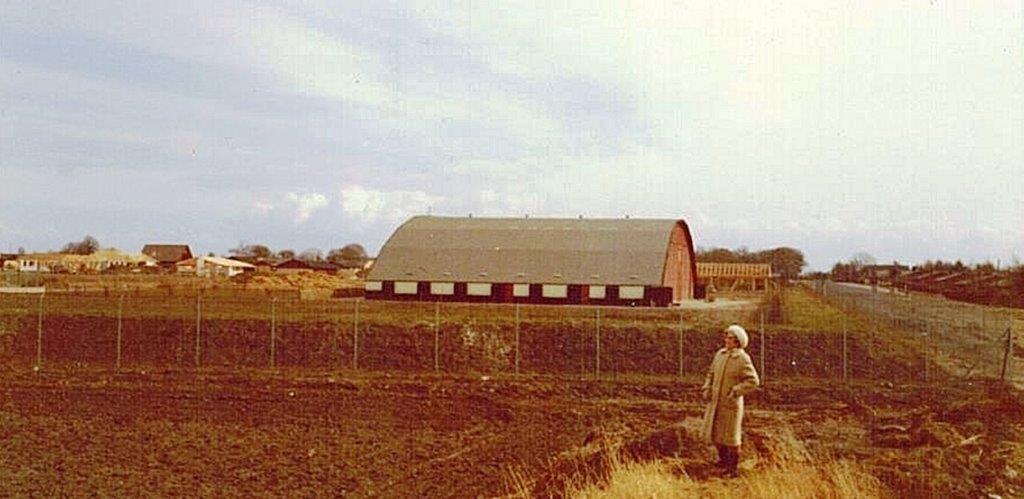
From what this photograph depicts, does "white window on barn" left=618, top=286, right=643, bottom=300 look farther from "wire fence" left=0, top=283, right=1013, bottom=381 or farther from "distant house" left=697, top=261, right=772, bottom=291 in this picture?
"distant house" left=697, top=261, right=772, bottom=291

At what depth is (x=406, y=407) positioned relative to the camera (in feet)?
73.8

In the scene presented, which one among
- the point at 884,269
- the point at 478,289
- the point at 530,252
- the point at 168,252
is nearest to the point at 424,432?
the point at 478,289

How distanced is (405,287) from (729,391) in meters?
42.2

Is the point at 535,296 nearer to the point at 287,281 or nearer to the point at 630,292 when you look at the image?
the point at 630,292

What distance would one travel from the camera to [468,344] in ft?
108

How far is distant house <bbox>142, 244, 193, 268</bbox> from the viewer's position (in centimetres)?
15312

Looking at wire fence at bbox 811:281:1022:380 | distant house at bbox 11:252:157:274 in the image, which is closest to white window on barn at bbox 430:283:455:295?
wire fence at bbox 811:281:1022:380

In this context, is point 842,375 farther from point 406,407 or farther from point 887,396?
point 406,407

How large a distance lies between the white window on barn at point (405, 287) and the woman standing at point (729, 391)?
41.6 metres

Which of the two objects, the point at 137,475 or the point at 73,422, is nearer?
the point at 137,475

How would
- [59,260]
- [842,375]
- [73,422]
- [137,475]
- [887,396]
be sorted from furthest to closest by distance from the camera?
[59,260] → [842,375] → [887,396] → [73,422] → [137,475]

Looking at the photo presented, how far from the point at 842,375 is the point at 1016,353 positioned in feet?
32.0

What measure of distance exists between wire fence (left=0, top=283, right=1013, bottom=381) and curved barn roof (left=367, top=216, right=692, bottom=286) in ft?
Result: 44.1

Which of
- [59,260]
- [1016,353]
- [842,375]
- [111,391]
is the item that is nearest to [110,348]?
[111,391]
